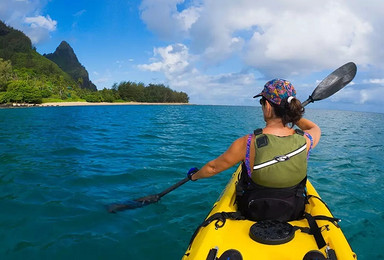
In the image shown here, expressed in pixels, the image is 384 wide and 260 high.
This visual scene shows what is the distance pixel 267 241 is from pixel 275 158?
0.75m

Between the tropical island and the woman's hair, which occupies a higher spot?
the tropical island

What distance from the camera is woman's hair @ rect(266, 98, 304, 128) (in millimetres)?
2568

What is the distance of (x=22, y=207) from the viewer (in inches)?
197

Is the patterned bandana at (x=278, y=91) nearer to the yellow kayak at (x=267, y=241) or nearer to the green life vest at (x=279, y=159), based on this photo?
the green life vest at (x=279, y=159)

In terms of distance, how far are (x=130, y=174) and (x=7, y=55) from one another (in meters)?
126

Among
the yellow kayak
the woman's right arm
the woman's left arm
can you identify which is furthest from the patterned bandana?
the yellow kayak

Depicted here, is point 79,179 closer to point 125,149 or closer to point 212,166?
point 125,149

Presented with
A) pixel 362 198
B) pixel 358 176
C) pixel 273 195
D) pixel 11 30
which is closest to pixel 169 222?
pixel 273 195

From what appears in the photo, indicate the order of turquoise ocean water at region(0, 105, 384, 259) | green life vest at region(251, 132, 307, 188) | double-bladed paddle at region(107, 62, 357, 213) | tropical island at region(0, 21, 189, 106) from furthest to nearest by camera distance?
tropical island at region(0, 21, 189, 106) → double-bladed paddle at region(107, 62, 357, 213) → turquoise ocean water at region(0, 105, 384, 259) → green life vest at region(251, 132, 307, 188)

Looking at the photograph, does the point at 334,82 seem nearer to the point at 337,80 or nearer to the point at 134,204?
the point at 337,80

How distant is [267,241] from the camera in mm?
2414

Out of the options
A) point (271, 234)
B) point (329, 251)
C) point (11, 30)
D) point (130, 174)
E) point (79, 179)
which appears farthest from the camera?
point (11, 30)

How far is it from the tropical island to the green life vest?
195ft

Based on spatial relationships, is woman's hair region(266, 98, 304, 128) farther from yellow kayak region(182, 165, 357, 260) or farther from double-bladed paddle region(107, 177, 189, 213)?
double-bladed paddle region(107, 177, 189, 213)
